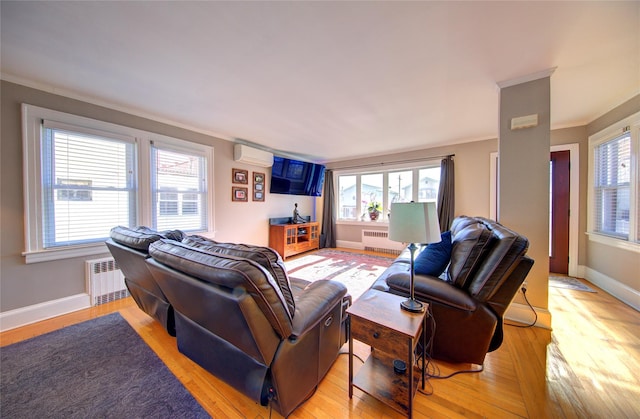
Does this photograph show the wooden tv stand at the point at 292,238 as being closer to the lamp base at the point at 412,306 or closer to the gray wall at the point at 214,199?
the gray wall at the point at 214,199

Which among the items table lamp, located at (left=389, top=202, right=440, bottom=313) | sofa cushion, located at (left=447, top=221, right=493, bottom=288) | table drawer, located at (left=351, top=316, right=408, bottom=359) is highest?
table lamp, located at (left=389, top=202, right=440, bottom=313)

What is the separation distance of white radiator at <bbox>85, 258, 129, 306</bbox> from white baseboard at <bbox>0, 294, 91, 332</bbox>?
3.3 inches

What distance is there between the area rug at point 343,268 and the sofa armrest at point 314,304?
4.42ft

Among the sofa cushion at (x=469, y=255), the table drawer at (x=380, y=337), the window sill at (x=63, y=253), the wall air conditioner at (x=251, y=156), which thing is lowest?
the table drawer at (x=380, y=337)

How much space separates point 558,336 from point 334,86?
305 cm

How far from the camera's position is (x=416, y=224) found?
1.22 meters

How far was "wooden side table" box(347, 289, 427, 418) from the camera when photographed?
3.55 ft

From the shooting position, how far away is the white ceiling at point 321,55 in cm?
130

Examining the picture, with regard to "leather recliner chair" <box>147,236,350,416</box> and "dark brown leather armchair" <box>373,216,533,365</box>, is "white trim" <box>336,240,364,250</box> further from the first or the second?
"leather recliner chair" <box>147,236,350,416</box>

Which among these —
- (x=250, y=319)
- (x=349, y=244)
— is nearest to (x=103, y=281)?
(x=250, y=319)

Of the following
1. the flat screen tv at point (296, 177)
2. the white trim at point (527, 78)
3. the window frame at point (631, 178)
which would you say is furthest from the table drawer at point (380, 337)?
the flat screen tv at point (296, 177)

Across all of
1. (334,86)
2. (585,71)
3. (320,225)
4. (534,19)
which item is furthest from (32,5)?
(320,225)

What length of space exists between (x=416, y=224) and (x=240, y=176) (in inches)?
140

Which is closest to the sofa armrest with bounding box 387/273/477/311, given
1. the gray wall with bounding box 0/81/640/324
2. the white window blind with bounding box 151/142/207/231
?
the gray wall with bounding box 0/81/640/324
